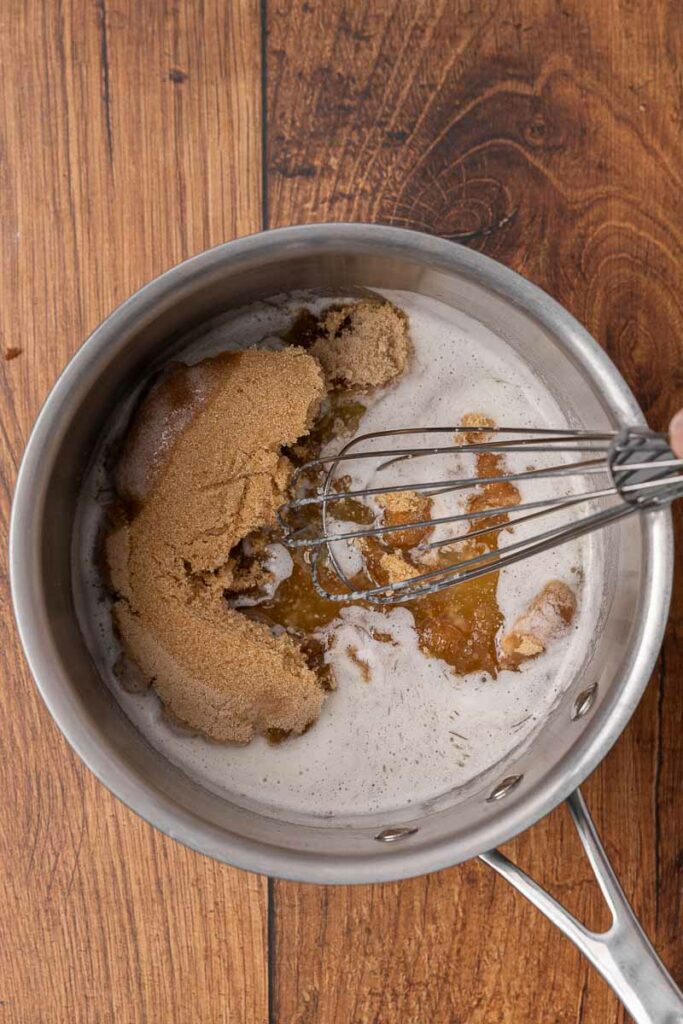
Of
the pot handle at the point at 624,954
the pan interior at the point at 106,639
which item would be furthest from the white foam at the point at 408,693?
the pot handle at the point at 624,954

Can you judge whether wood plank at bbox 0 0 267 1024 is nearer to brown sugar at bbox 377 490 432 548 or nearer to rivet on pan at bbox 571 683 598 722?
brown sugar at bbox 377 490 432 548

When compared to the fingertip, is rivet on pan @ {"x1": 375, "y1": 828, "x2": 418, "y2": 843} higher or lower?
lower

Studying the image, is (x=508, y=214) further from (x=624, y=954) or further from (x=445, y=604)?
(x=624, y=954)

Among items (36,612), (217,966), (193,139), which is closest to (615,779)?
(217,966)

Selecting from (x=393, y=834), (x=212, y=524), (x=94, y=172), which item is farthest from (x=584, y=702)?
(x=94, y=172)

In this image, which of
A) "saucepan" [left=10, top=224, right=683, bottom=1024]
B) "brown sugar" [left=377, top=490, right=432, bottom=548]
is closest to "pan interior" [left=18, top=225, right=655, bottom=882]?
"saucepan" [left=10, top=224, right=683, bottom=1024]
